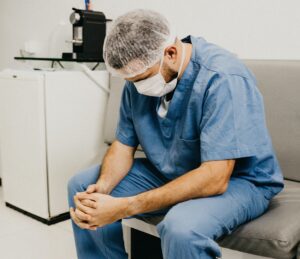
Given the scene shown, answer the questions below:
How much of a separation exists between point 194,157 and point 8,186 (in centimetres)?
131

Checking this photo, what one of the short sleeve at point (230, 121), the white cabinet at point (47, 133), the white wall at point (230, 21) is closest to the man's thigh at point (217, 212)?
the short sleeve at point (230, 121)

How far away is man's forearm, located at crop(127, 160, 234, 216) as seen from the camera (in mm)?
1035

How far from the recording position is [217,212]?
1005 mm

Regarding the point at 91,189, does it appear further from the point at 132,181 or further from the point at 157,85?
the point at 157,85

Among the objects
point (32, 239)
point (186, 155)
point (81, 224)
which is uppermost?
point (186, 155)

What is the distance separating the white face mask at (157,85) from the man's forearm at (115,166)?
290 mm

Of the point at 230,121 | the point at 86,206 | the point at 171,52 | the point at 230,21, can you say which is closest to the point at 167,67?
the point at 171,52

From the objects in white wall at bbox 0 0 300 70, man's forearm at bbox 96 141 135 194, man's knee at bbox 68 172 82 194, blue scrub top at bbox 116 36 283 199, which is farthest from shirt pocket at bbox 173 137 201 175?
white wall at bbox 0 0 300 70

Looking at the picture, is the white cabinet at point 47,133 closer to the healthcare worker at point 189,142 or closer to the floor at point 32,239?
the floor at point 32,239

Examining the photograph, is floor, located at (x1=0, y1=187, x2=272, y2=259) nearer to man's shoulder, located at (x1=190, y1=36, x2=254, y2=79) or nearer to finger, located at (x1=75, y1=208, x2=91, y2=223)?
finger, located at (x1=75, y1=208, x2=91, y2=223)

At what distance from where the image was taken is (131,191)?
1.32m

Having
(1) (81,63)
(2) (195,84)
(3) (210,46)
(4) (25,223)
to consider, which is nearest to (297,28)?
(3) (210,46)

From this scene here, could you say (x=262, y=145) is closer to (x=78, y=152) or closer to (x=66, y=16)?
(x=78, y=152)

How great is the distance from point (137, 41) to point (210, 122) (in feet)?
1.00
